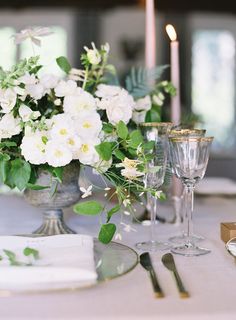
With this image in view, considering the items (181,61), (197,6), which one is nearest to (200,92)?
(181,61)

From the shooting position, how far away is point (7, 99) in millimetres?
833

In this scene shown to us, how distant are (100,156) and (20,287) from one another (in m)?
0.27

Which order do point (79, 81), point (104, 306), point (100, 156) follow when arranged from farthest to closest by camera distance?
1. point (79, 81)
2. point (100, 156)
3. point (104, 306)

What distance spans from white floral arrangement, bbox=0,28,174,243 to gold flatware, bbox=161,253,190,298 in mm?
94

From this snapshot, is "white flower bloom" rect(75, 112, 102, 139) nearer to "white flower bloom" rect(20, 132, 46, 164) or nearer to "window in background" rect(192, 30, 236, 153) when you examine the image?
"white flower bloom" rect(20, 132, 46, 164)

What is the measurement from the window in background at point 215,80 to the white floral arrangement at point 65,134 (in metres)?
3.11

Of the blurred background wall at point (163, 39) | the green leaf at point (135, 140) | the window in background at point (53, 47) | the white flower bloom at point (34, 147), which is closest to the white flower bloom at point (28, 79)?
the white flower bloom at point (34, 147)

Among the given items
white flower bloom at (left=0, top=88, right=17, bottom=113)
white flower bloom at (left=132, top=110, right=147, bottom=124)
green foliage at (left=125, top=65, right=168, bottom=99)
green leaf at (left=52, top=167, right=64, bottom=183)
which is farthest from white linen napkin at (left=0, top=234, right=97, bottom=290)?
green foliage at (left=125, top=65, right=168, bottom=99)

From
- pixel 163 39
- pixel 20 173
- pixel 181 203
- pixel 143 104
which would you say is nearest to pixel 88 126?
pixel 20 173

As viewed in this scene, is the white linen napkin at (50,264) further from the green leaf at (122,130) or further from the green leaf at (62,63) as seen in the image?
the green leaf at (62,63)

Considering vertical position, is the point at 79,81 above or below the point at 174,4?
below

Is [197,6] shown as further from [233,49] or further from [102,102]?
[102,102]

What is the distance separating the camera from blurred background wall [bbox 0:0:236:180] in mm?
3852

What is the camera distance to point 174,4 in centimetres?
383
